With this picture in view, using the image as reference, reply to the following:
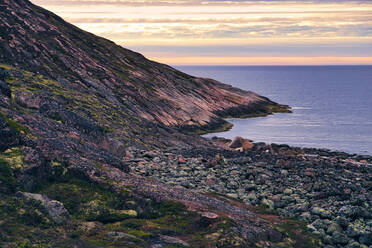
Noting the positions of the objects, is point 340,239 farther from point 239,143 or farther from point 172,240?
point 239,143

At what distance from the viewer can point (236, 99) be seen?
365 feet

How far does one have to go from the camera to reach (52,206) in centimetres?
1834

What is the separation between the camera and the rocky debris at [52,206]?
1789 centimetres

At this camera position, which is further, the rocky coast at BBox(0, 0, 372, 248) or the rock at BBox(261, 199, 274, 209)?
the rock at BBox(261, 199, 274, 209)

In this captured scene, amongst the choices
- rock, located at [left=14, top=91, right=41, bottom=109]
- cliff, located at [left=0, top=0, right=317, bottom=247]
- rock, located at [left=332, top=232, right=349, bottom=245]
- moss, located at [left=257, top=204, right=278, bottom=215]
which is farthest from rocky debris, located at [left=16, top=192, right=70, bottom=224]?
rock, located at [left=14, top=91, right=41, bottom=109]

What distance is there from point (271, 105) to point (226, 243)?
107 m

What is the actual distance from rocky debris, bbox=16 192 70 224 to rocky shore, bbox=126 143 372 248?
11.0 meters

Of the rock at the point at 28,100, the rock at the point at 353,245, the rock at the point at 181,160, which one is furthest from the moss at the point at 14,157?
the rock at the point at 181,160

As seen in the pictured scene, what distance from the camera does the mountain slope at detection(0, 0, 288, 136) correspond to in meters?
61.0

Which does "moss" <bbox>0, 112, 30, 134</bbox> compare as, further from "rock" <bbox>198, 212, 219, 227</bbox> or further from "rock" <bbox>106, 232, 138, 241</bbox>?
"rock" <bbox>198, 212, 219, 227</bbox>

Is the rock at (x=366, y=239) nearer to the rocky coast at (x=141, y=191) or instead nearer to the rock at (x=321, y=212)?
the rocky coast at (x=141, y=191)

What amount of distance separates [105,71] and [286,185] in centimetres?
5139

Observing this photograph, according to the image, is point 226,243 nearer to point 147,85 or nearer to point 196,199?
point 196,199

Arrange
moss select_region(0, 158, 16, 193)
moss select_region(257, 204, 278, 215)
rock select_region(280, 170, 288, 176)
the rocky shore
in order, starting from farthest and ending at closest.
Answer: rock select_region(280, 170, 288, 176) → moss select_region(257, 204, 278, 215) → the rocky shore → moss select_region(0, 158, 16, 193)
